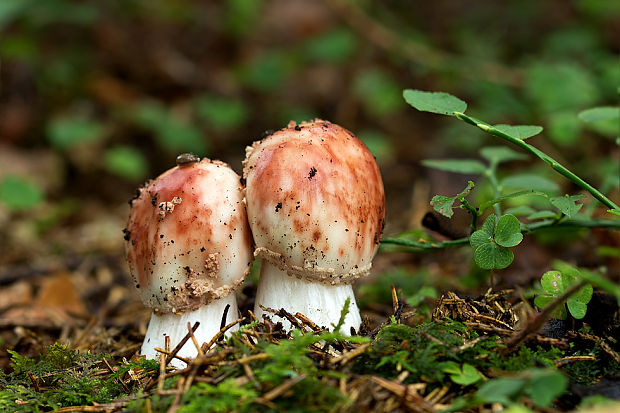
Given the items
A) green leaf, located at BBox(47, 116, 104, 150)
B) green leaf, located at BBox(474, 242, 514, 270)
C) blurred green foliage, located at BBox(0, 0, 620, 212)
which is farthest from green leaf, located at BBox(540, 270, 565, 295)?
green leaf, located at BBox(47, 116, 104, 150)

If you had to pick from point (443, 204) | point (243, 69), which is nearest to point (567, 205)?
point (443, 204)

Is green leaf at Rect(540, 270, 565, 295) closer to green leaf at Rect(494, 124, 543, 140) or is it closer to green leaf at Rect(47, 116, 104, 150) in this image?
green leaf at Rect(494, 124, 543, 140)

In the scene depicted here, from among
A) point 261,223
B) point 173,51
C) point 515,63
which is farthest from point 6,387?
point 515,63

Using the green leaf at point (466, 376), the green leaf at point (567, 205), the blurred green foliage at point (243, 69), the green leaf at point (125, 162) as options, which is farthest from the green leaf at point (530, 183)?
the green leaf at point (125, 162)

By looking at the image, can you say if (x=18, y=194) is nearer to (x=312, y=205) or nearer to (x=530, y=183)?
(x=312, y=205)

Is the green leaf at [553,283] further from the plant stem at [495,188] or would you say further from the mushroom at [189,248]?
the mushroom at [189,248]

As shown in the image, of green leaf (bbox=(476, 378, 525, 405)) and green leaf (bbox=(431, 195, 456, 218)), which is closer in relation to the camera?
green leaf (bbox=(476, 378, 525, 405))
